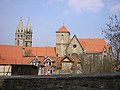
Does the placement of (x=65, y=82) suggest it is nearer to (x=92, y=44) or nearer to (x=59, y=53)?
(x=59, y=53)

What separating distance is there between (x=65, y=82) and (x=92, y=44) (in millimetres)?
64378

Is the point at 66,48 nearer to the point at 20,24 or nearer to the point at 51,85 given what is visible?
the point at 20,24

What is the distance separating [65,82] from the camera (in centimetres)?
1002

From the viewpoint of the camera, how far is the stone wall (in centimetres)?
859

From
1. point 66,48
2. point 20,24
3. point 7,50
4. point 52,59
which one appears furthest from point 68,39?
point 20,24

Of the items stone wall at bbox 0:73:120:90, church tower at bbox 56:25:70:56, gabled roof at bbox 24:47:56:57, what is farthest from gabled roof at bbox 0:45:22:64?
stone wall at bbox 0:73:120:90

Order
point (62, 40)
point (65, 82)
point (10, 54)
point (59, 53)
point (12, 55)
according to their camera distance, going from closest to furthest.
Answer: point (65, 82)
point (12, 55)
point (10, 54)
point (59, 53)
point (62, 40)

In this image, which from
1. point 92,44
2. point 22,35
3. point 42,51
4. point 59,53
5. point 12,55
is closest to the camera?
point 12,55

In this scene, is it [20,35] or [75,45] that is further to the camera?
[20,35]

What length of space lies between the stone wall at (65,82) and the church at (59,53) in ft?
127

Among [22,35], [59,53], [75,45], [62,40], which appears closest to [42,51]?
[59,53]

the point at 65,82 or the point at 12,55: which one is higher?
the point at 12,55

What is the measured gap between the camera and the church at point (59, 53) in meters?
57.2

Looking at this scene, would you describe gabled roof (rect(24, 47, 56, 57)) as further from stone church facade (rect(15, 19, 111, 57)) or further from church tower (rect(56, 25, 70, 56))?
church tower (rect(56, 25, 70, 56))
